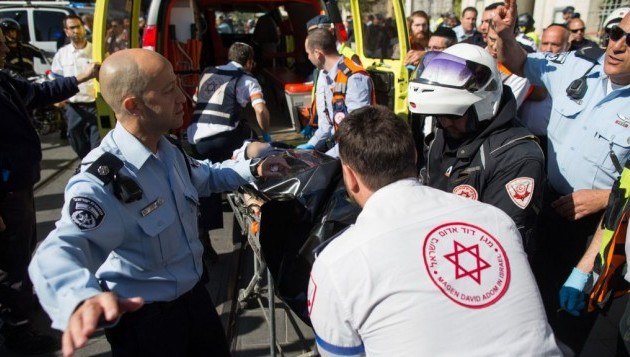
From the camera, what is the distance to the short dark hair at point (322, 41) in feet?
12.6

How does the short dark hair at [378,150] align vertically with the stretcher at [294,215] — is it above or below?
above

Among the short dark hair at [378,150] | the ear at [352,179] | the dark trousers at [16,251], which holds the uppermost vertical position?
the short dark hair at [378,150]

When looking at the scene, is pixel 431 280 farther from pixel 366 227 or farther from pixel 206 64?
pixel 206 64

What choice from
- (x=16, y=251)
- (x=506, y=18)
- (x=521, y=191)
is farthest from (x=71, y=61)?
(x=521, y=191)

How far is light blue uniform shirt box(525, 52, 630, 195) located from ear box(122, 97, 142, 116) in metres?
2.07

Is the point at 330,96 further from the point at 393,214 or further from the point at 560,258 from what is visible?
the point at 393,214

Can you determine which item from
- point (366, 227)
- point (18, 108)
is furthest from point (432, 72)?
point (18, 108)

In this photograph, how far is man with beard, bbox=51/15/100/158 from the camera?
4746mm

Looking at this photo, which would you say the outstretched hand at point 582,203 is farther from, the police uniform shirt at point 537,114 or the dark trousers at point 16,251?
the dark trousers at point 16,251

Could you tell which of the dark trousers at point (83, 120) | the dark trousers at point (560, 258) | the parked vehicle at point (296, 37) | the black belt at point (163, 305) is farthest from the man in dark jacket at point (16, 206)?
the dark trousers at point (560, 258)

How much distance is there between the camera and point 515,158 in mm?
1816

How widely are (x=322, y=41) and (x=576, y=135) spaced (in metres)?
2.23

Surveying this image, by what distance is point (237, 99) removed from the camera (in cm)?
385

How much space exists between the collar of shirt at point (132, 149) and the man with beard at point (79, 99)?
11.1 feet
